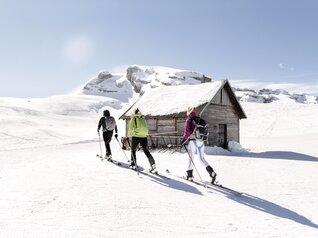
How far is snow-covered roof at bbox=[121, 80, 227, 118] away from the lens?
2161 cm

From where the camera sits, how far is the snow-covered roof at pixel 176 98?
70.9 ft

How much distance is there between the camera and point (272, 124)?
48.7 m

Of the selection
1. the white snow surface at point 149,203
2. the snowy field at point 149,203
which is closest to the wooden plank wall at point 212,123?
the white snow surface at point 149,203

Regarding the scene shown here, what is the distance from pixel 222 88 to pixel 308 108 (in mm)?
41012

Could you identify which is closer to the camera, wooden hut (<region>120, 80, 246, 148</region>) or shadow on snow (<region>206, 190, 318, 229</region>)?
shadow on snow (<region>206, 190, 318, 229</region>)

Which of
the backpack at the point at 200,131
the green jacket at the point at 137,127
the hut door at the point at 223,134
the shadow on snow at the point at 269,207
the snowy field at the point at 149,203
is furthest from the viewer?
→ the hut door at the point at 223,134

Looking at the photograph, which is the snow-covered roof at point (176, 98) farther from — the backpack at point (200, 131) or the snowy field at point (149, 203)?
the backpack at point (200, 131)

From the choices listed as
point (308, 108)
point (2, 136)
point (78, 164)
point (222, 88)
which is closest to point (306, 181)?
point (78, 164)

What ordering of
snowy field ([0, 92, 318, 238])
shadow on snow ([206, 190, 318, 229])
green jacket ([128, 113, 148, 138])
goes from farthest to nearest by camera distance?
green jacket ([128, 113, 148, 138]) → shadow on snow ([206, 190, 318, 229]) → snowy field ([0, 92, 318, 238])

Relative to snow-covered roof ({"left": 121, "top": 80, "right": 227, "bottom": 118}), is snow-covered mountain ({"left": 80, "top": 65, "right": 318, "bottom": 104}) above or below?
above

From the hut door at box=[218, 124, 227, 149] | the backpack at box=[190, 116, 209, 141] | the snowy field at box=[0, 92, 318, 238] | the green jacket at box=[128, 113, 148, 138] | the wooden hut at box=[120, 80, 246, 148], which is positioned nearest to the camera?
the snowy field at box=[0, 92, 318, 238]

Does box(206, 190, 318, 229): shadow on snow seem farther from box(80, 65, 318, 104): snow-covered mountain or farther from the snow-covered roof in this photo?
box(80, 65, 318, 104): snow-covered mountain

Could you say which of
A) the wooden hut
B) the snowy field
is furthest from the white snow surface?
the wooden hut

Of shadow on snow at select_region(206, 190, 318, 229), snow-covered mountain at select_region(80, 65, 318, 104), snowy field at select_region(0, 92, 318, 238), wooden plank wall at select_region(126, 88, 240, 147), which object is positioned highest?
snow-covered mountain at select_region(80, 65, 318, 104)
